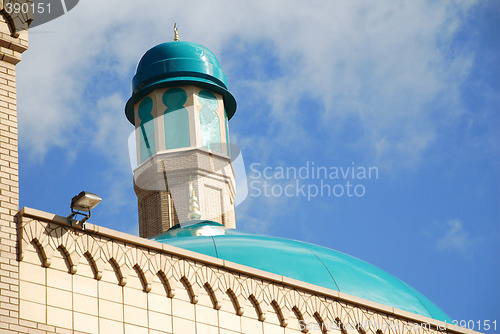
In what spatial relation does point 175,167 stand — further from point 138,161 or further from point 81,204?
point 81,204

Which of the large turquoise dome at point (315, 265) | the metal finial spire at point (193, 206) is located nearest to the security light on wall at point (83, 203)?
the large turquoise dome at point (315, 265)

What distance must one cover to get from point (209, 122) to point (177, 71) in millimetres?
1737

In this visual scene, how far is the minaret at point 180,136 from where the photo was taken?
28.5m

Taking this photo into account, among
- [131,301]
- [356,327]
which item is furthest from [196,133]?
[131,301]

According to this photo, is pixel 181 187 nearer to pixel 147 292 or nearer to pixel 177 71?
pixel 177 71

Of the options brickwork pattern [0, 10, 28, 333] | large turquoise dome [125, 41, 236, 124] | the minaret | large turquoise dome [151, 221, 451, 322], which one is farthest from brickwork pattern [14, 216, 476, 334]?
large turquoise dome [125, 41, 236, 124]

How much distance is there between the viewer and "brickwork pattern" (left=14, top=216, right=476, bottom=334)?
43.9 feet

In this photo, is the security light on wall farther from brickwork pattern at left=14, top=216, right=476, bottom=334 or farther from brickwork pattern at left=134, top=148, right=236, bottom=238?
brickwork pattern at left=134, top=148, right=236, bottom=238

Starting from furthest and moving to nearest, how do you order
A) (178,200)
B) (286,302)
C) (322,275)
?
(178,200) < (322,275) < (286,302)

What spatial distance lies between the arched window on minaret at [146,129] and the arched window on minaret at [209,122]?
4.74 ft

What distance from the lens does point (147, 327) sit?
46.3 feet

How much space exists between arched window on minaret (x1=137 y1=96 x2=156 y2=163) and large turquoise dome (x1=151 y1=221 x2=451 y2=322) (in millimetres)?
7857

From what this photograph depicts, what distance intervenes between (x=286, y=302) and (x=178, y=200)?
41.9 feet

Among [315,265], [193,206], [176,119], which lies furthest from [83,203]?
[176,119]
